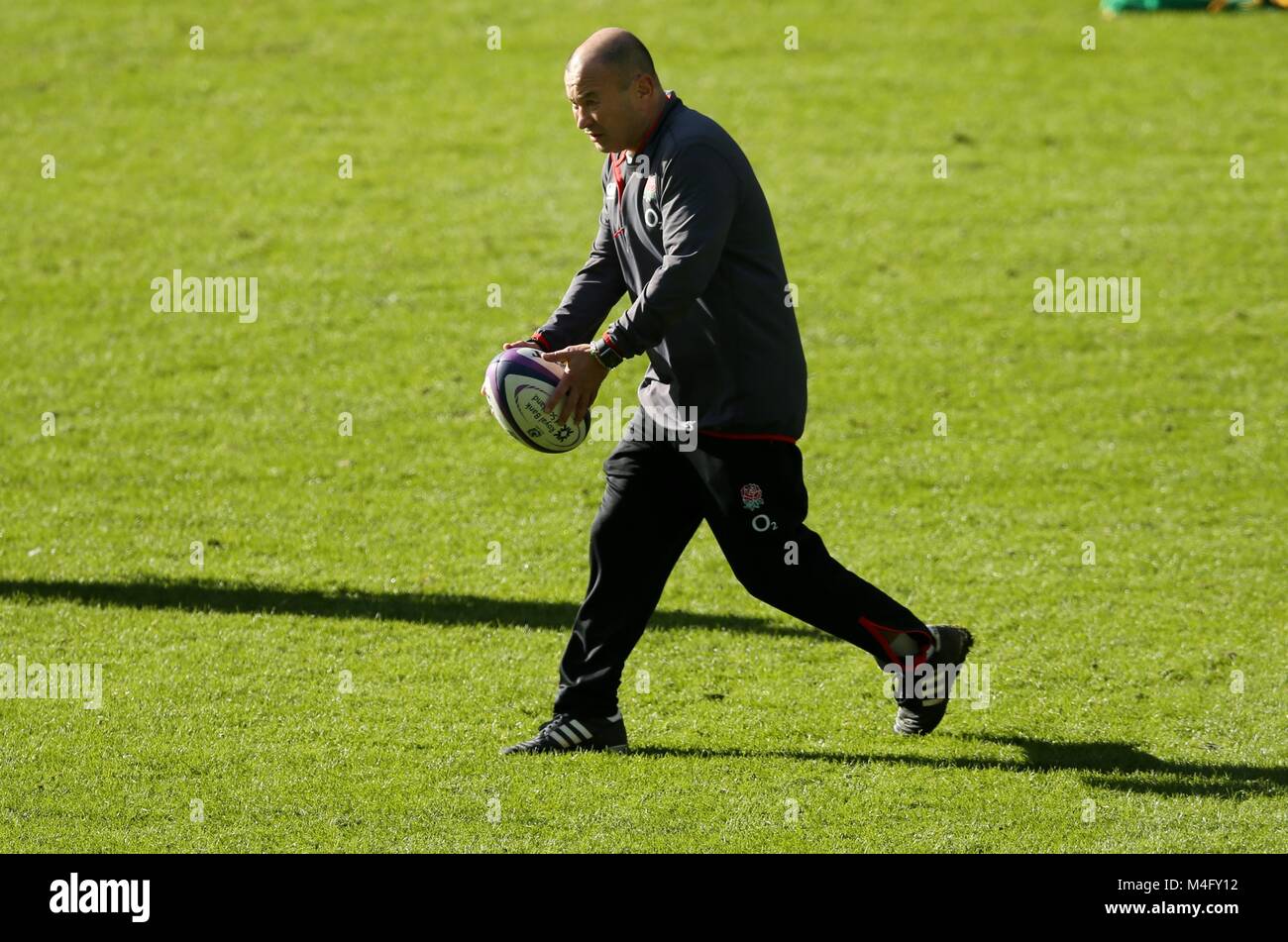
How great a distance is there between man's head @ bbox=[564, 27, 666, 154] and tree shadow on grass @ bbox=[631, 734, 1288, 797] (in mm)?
2230

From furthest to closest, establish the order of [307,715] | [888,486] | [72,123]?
[72,123] → [888,486] → [307,715]

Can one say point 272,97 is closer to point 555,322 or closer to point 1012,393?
point 1012,393

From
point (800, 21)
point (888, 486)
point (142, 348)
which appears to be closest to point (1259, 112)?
point (800, 21)

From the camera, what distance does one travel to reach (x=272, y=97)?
650 inches

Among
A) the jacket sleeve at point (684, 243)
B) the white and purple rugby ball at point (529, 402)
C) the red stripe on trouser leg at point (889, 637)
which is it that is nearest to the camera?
the jacket sleeve at point (684, 243)

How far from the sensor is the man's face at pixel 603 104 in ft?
17.2

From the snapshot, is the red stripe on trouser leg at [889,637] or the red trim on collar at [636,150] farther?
the red stripe on trouser leg at [889,637]

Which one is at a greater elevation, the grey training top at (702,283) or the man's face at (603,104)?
the man's face at (603,104)

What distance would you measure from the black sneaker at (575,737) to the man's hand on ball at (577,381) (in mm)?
1163

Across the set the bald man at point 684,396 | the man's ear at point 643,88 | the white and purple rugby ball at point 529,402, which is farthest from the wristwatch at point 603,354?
the man's ear at point 643,88

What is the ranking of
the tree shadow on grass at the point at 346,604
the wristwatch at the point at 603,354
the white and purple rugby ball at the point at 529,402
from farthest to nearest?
the tree shadow on grass at the point at 346,604 → the white and purple rugby ball at the point at 529,402 → the wristwatch at the point at 603,354

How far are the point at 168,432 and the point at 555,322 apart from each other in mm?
4920

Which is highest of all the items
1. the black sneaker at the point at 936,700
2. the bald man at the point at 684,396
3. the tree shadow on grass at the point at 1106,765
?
the bald man at the point at 684,396

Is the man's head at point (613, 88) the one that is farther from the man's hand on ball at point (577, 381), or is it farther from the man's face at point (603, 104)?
the man's hand on ball at point (577, 381)
